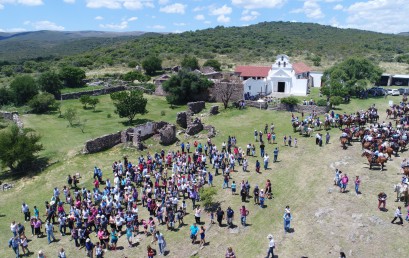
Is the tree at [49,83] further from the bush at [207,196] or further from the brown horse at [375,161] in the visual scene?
the brown horse at [375,161]

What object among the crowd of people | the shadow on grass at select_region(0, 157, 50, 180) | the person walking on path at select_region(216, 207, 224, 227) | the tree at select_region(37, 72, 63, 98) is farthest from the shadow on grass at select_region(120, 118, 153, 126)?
the person walking on path at select_region(216, 207, 224, 227)

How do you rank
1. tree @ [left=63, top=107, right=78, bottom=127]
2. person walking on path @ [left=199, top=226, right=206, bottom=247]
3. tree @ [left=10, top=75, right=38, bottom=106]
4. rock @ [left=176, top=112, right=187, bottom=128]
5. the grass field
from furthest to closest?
tree @ [left=10, top=75, right=38, bottom=106] → tree @ [left=63, top=107, right=78, bottom=127] → rock @ [left=176, top=112, right=187, bottom=128] → person walking on path @ [left=199, top=226, right=206, bottom=247] → the grass field

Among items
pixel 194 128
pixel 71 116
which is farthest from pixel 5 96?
pixel 194 128

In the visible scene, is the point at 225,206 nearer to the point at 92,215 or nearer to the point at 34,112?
the point at 92,215

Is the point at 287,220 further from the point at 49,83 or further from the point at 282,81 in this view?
the point at 49,83

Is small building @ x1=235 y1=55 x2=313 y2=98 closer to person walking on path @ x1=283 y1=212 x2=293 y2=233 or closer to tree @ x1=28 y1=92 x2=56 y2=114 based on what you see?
tree @ x1=28 y1=92 x2=56 y2=114

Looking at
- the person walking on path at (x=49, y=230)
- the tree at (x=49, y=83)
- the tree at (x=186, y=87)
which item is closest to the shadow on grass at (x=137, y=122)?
the tree at (x=186, y=87)

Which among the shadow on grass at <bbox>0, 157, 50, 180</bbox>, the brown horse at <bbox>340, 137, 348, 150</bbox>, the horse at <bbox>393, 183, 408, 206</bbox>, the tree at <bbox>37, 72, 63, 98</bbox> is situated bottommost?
the shadow on grass at <bbox>0, 157, 50, 180</bbox>
